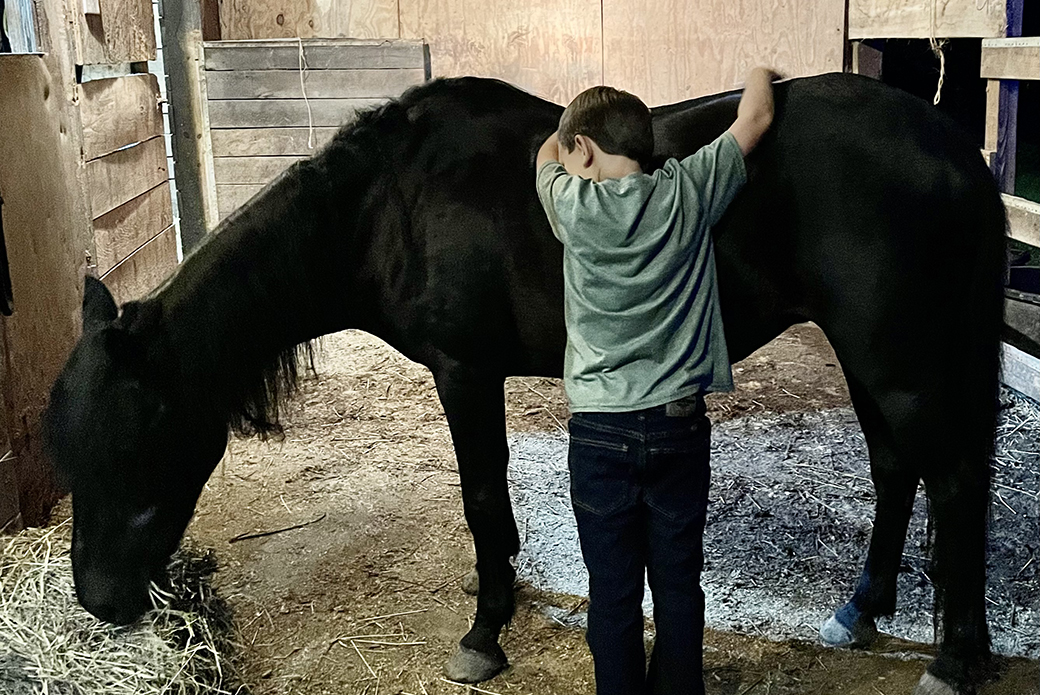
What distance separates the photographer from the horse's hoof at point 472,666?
8.16 ft

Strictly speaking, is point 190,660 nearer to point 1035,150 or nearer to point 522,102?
point 522,102

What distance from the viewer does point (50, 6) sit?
12.1ft

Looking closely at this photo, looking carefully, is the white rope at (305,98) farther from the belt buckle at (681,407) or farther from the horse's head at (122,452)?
the belt buckle at (681,407)

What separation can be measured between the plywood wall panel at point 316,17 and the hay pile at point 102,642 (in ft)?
14.9

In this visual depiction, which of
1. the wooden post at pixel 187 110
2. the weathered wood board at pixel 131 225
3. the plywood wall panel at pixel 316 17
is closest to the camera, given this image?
the weathered wood board at pixel 131 225

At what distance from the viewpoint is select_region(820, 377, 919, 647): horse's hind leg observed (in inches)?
100

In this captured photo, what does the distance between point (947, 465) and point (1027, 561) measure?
0.96 meters

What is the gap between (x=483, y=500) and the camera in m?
2.48

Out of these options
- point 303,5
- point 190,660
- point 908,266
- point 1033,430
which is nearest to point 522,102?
point 908,266

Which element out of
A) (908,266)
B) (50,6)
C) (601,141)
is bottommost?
(908,266)

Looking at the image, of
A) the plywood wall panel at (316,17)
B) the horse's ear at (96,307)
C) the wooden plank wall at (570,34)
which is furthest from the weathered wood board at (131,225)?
the horse's ear at (96,307)

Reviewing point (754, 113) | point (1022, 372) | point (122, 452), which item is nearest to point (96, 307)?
point (122, 452)

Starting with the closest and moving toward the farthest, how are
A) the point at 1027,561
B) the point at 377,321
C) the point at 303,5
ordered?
the point at 377,321
the point at 1027,561
the point at 303,5

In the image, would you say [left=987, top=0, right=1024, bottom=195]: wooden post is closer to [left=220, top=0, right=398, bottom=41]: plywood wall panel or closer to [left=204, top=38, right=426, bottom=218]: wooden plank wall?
[left=204, top=38, right=426, bottom=218]: wooden plank wall
